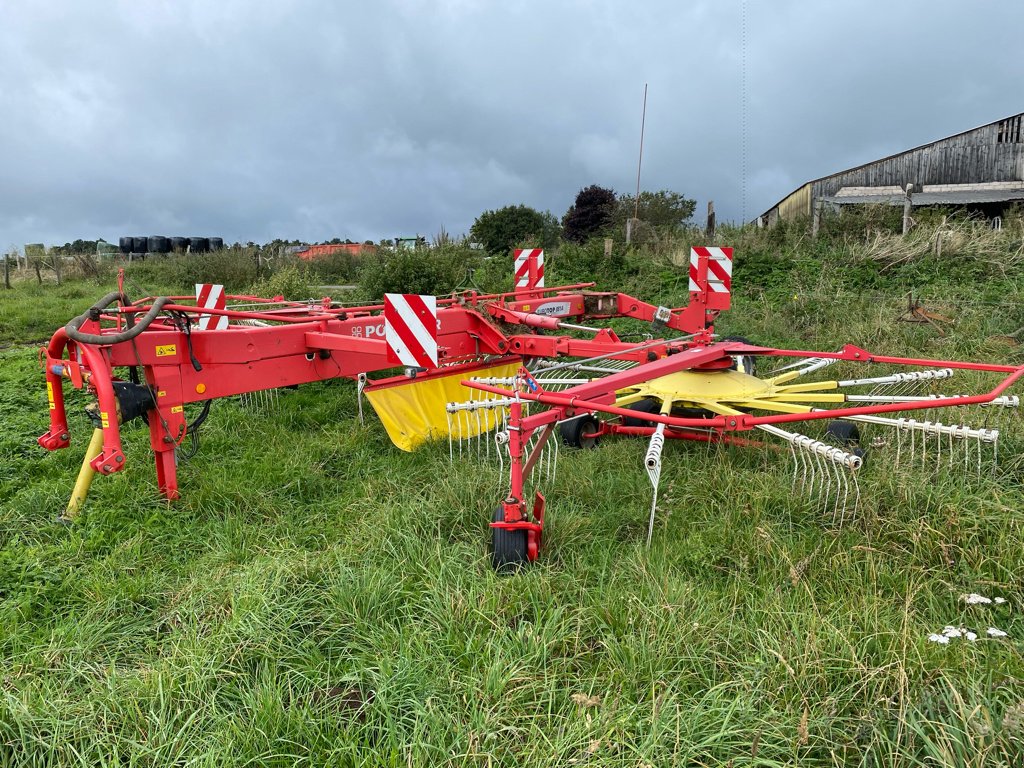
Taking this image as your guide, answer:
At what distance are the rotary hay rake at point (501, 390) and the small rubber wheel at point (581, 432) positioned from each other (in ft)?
0.03

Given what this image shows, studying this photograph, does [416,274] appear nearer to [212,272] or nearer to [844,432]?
[844,432]

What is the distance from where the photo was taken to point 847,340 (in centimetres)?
791

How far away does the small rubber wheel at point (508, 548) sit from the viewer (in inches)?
118

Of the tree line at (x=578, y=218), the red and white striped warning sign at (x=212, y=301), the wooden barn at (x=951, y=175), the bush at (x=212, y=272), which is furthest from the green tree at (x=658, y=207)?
the red and white striped warning sign at (x=212, y=301)

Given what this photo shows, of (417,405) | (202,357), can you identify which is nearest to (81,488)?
(202,357)

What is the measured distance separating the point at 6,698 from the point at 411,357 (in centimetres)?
235

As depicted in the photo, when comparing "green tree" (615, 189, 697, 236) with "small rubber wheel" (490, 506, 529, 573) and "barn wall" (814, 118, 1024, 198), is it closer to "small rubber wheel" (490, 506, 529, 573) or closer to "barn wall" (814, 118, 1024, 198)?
"barn wall" (814, 118, 1024, 198)

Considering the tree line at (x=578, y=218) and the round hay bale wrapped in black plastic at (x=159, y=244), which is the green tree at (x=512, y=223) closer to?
the tree line at (x=578, y=218)

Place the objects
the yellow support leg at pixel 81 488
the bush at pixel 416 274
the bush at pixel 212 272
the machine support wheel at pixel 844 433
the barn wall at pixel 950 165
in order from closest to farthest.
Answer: the yellow support leg at pixel 81 488, the machine support wheel at pixel 844 433, the bush at pixel 416 274, the bush at pixel 212 272, the barn wall at pixel 950 165

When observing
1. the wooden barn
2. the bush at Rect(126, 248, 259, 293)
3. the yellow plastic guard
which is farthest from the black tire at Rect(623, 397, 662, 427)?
the wooden barn

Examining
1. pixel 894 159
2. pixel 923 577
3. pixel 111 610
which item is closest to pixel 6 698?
pixel 111 610

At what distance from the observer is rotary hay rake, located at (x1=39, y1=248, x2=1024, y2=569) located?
3.23 m

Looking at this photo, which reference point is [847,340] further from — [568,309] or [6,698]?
[6,698]

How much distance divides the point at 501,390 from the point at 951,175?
23708mm
